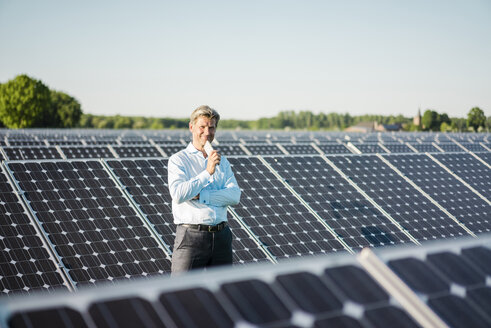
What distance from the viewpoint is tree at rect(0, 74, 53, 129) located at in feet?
324

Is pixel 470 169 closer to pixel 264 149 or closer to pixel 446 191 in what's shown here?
pixel 446 191

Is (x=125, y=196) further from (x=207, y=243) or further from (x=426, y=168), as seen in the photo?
(x=426, y=168)

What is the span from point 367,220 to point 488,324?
29.9ft

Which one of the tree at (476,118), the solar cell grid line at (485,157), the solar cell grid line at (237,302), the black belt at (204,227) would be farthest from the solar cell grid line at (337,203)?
the tree at (476,118)

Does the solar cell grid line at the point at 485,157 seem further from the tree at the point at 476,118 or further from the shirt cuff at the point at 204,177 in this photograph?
the tree at the point at 476,118

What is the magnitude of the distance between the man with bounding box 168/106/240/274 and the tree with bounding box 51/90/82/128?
111065 mm

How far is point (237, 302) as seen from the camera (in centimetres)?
345

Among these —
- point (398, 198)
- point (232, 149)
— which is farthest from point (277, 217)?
point (232, 149)

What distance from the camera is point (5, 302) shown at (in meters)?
2.90

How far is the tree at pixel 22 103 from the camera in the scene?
3883 inches

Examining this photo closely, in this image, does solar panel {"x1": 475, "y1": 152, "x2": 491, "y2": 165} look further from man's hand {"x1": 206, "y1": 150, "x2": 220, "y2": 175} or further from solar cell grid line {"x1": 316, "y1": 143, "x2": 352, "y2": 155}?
man's hand {"x1": 206, "y1": 150, "x2": 220, "y2": 175}

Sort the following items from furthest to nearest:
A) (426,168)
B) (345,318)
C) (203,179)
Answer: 1. (426,168)
2. (203,179)
3. (345,318)

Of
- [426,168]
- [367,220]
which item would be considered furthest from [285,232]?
[426,168]

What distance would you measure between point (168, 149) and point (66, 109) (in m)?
99.3
